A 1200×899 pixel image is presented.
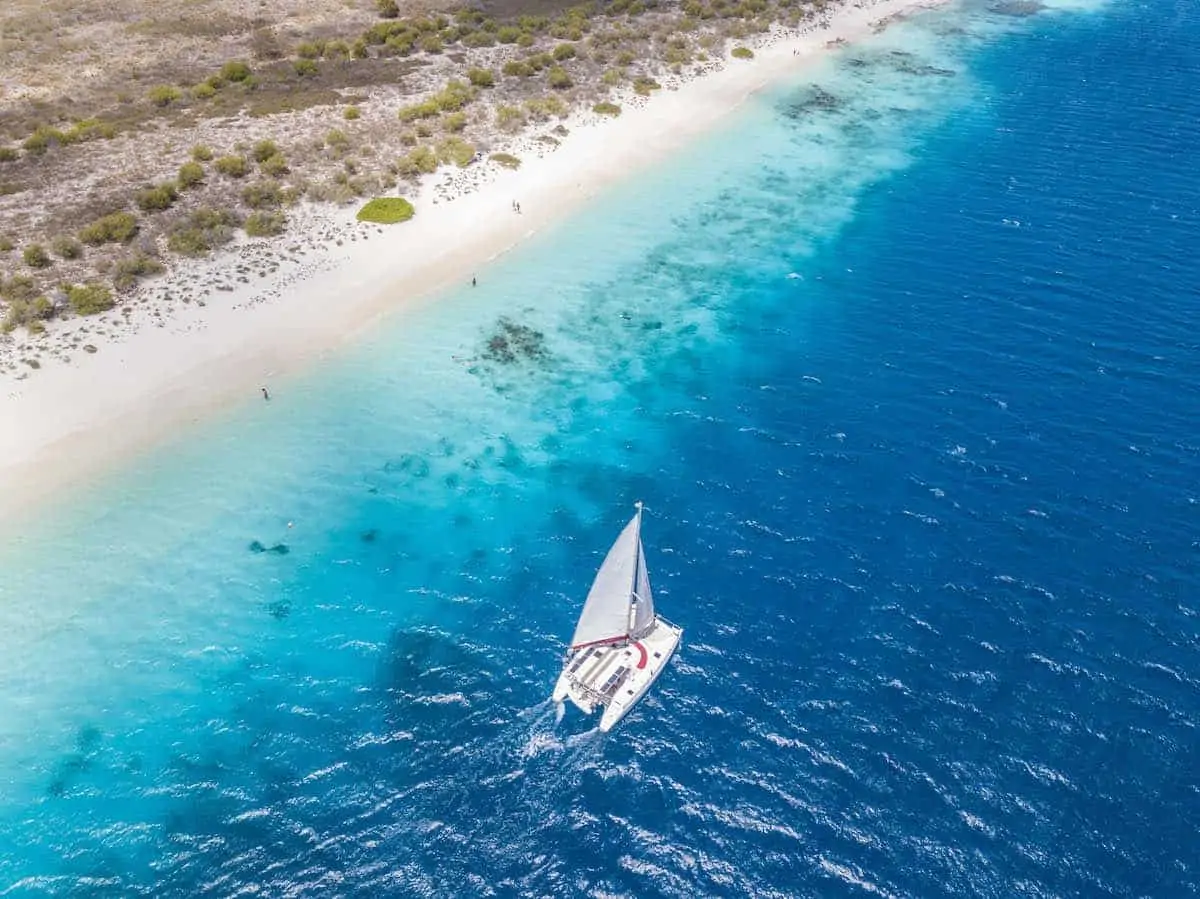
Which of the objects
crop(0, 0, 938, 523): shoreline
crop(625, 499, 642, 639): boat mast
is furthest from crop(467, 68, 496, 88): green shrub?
crop(625, 499, 642, 639): boat mast

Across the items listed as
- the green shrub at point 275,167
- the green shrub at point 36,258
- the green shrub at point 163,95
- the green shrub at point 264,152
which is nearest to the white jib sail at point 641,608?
the green shrub at point 36,258

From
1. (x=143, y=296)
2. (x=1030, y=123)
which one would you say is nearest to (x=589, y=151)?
(x=143, y=296)

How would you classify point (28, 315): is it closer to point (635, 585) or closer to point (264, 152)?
point (264, 152)

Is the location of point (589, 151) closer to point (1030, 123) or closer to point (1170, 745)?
point (1030, 123)

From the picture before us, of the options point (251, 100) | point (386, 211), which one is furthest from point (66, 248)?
point (251, 100)

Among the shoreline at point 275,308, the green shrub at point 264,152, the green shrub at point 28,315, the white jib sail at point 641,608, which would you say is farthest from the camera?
the green shrub at point 264,152

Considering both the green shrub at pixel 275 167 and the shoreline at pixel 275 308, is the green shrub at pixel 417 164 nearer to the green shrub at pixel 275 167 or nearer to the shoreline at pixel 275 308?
the shoreline at pixel 275 308
